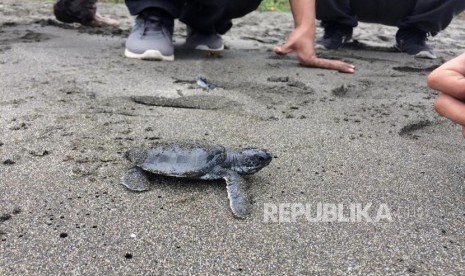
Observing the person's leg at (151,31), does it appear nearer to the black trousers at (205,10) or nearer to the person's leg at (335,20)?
the black trousers at (205,10)

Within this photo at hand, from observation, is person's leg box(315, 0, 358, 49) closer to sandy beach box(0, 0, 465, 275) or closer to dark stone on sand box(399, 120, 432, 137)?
sandy beach box(0, 0, 465, 275)

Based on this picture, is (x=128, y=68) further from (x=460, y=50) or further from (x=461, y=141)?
(x=460, y=50)

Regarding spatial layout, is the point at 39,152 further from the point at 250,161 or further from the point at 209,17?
the point at 209,17

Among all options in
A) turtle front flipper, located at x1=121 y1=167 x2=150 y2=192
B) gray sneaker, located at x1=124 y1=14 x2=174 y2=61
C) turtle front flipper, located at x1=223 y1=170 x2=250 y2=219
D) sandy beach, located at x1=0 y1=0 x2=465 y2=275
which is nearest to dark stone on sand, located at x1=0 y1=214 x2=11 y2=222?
sandy beach, located at x1=0 y1=0 x2=465 y2=275

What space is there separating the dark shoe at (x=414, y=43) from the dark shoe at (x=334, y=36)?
0.45m

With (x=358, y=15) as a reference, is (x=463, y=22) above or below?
below

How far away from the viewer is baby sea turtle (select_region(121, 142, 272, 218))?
1.37 m

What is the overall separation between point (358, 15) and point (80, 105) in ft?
9.39

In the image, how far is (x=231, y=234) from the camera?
118 centimetres

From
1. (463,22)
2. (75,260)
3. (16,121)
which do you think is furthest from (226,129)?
(463,22)

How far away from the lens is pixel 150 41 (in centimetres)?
301

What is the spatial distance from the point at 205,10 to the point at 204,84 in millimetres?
1108

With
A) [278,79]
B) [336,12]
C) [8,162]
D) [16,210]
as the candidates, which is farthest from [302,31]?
[16,210]

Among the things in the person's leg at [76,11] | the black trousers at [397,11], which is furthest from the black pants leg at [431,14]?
the person's leg at [76,11]
